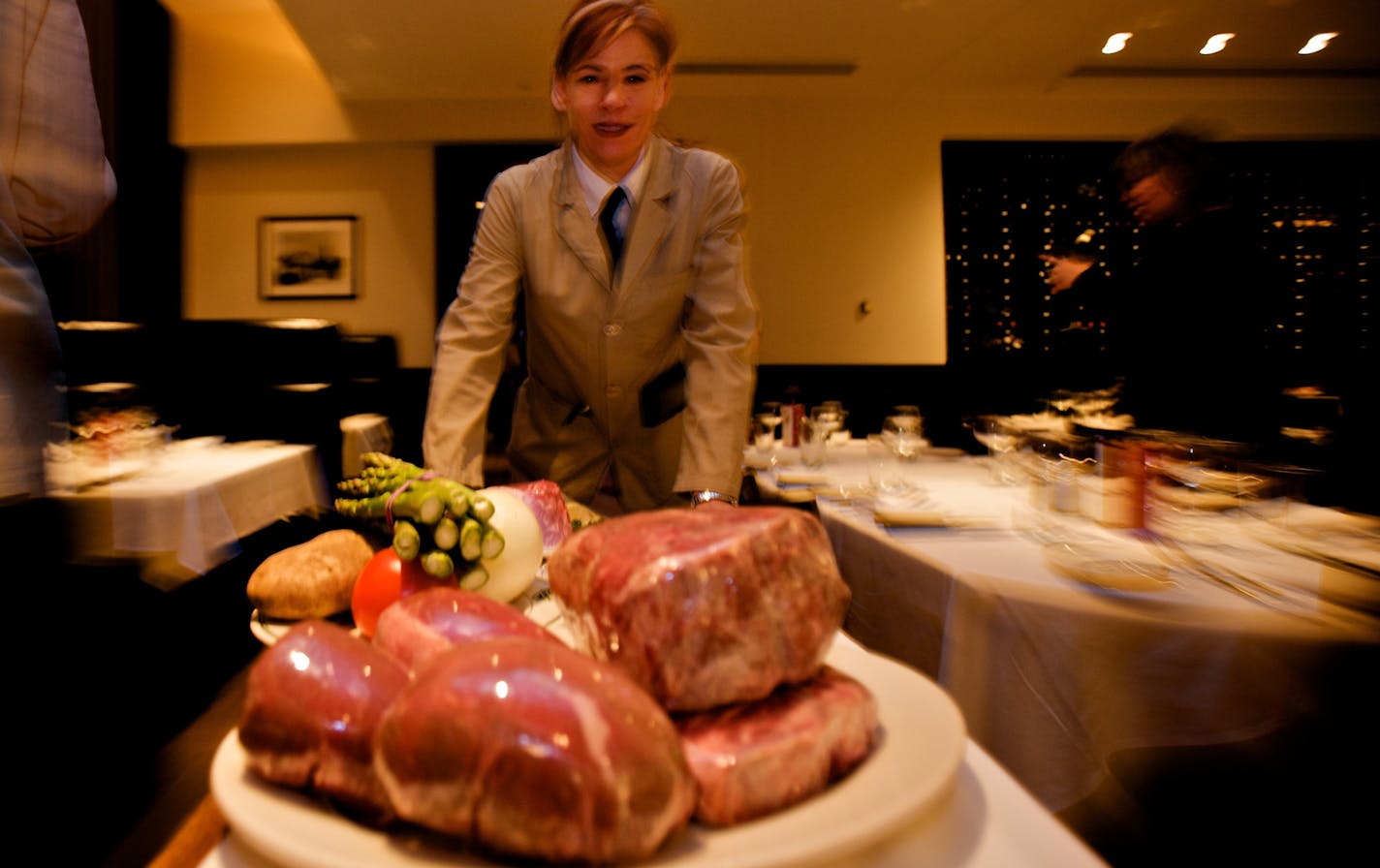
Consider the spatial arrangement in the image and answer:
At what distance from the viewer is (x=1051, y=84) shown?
19.3 ft

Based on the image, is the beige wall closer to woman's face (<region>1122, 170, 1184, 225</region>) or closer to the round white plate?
woman's face (<region>1122, 170, 1184, 225</region>)

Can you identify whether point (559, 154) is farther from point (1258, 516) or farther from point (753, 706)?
point (1258, 516)

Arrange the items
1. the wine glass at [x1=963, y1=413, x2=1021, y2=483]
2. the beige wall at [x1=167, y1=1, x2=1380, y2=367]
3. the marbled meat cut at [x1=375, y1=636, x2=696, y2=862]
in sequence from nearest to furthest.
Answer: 1. the marbled meat cut at [x1=375, y1=636, x2=696, y2=862]
2. the wine glass at [x1=963, y1=413, x2=1021, y2=483]
3. the beige wall at [x1=167, y1=1, x2=1380, y2=367]

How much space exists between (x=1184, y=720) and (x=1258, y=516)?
2.25 ft

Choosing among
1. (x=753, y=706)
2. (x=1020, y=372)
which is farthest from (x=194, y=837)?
(x=1020, y=372)

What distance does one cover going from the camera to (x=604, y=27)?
3.97ft

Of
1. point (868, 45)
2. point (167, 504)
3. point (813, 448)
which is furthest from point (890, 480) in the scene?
point (868, 45)

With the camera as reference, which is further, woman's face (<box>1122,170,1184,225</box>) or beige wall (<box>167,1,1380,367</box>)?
beige wall (<box>167,1,1380,367</box>)

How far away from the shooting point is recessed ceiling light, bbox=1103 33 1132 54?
515cm

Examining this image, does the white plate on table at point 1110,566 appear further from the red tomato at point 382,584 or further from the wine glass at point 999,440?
the red tomato at point 382,584

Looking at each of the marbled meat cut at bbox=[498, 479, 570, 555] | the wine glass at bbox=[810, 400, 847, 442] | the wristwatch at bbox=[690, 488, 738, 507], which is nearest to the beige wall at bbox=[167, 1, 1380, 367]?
the wine glass at bbox=[810, 400, 847, 442]

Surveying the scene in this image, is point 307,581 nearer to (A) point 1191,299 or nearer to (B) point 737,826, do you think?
(B) point 737,826

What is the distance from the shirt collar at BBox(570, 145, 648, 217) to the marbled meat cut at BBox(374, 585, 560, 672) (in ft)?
3.93

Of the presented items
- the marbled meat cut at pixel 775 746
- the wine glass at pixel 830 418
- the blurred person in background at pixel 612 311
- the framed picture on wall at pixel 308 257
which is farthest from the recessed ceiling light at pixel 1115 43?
the marbled meat cut at pixel 775 746
